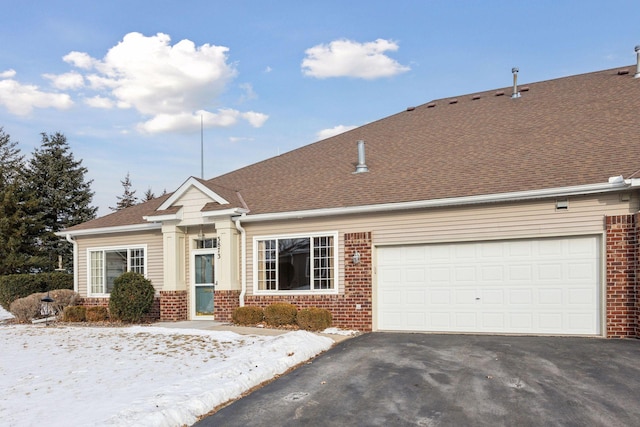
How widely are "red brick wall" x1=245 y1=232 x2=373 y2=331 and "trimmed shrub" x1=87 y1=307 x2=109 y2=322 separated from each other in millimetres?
6518

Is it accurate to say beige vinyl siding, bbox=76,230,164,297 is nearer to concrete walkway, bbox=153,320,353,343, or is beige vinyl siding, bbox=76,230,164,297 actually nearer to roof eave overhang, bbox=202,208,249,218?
concrete walkway, bbox=153,320,353,343

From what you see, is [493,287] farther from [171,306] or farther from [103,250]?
[103,250]

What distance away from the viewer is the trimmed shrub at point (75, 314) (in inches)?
580

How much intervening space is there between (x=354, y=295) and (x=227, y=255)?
369 cm

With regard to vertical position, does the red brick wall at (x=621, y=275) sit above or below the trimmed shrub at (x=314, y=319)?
above

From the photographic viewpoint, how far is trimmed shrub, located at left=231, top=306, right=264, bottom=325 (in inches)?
496

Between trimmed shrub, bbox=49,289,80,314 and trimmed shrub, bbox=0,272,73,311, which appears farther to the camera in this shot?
trimmed shrub, bbox=0,272,73,311

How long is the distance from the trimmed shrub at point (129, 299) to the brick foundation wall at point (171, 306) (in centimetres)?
42

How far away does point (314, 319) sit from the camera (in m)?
11.9

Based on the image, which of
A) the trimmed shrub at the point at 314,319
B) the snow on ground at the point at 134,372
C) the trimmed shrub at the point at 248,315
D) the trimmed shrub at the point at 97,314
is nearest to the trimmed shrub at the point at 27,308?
the trimmed shrub at the point at 97,314

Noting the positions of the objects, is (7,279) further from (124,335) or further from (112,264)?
(124,335)

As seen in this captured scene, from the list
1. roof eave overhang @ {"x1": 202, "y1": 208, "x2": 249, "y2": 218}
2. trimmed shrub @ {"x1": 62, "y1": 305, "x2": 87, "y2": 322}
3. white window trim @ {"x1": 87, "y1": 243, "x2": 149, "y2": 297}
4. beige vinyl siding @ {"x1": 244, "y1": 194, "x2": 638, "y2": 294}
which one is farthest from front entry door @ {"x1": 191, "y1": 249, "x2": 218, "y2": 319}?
trimmed shrub @ {"x1": 62, "y1": 305, "x2": 87, "y2": 322}

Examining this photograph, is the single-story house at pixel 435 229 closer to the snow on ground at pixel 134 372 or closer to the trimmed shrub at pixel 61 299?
the trimmed shrub at pixel 61 299

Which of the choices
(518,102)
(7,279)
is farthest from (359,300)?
(7,279)
